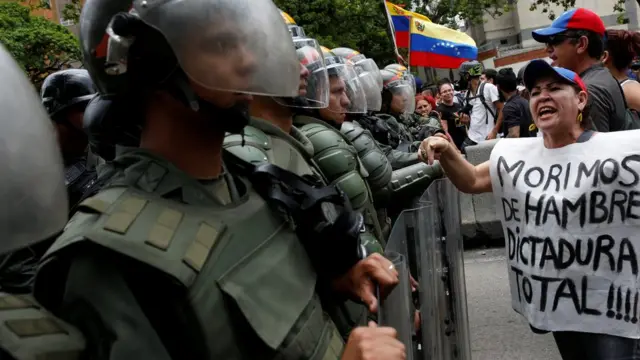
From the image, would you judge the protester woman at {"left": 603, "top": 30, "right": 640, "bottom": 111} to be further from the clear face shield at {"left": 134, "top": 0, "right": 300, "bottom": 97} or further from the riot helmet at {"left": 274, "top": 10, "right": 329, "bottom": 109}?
the clear face shield at {"left": 134, "top": 0, "right": 300, "bottom": 97}

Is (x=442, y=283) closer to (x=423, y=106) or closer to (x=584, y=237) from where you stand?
(x=584, y=237)

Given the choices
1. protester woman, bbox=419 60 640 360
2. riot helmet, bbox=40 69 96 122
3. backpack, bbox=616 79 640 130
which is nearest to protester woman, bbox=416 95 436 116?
backpack, bbox=616 79 640 130

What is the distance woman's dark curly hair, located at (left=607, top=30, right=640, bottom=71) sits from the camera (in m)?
4.52

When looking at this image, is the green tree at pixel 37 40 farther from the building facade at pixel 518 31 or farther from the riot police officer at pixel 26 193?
the building facade at pixel 518 31

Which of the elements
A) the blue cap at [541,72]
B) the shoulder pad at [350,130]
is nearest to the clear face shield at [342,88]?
the shoulder pad at [350,130]

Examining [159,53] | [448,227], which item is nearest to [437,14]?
[448,227]

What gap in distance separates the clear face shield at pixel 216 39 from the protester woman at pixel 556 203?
74.8 inches

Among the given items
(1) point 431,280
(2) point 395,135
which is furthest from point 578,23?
(2) point 395,135

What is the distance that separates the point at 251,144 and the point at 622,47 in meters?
3.10

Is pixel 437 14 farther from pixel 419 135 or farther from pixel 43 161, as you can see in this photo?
pixel 43 161

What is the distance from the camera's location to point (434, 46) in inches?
437

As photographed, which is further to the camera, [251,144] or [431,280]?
[431,280]

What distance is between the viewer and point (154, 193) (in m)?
1.46

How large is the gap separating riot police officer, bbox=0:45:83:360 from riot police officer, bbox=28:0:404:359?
113 mm
